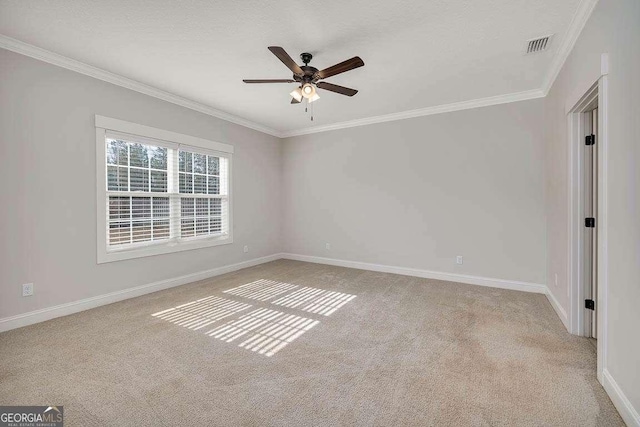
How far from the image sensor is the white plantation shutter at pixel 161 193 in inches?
137

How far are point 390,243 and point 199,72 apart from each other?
3804 millimetres

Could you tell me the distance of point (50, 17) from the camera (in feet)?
7.57

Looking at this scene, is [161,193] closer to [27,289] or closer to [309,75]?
[27,289]

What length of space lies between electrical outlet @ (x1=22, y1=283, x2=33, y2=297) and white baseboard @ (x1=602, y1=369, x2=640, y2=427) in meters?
4.73

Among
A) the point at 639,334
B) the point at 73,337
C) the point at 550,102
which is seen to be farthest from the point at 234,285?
the point at 550,102

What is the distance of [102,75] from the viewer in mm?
3258

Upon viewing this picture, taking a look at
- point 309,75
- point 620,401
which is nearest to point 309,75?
point 309,75

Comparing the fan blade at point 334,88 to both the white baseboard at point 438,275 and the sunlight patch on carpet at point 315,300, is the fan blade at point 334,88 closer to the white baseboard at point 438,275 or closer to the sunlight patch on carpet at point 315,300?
the sunlight patch on carpet at point 315,300

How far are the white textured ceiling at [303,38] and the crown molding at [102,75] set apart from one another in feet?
0.28

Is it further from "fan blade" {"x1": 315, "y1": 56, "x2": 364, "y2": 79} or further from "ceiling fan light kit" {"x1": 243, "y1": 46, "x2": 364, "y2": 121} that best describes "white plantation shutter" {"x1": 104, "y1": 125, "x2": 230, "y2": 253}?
"fan blade" {"x1": 315, "y1": 56, "x2": 364, "y2": 79}

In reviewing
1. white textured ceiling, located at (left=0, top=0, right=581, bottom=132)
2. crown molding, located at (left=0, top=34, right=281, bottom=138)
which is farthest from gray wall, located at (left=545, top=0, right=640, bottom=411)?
crown molding, located at (left=0, top=34, right=281, bottom=138)

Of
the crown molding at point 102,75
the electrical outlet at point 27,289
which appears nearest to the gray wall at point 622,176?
the crown molding at point 102,75

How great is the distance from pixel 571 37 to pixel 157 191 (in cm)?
488

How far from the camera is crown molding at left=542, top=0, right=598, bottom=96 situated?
6.88ft
